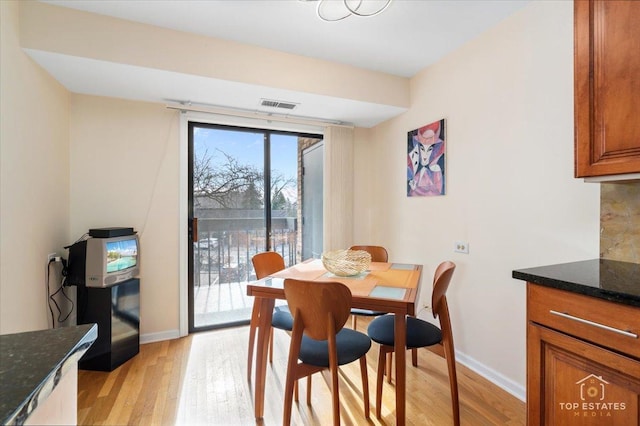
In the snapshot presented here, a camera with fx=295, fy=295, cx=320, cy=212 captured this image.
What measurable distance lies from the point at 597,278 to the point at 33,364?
1.72m

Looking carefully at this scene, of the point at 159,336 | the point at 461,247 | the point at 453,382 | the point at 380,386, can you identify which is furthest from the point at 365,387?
the point at 159,336

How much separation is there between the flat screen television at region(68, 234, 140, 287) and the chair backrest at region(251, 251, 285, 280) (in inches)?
43.7

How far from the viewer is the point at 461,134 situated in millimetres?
2414

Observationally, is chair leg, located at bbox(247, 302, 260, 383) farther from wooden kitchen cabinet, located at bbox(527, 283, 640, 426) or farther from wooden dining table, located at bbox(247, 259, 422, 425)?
wooden kitchen cabinet, located at bbox(527, 283, 640, 426)

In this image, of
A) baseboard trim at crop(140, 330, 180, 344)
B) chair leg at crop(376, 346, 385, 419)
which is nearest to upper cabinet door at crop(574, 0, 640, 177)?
chair leg at crop(376, 346, 385, 419)

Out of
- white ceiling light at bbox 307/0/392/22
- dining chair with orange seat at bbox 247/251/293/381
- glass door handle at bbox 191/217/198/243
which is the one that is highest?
white ceiling light at bbox 307/0/392/22

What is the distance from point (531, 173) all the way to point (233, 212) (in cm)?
266

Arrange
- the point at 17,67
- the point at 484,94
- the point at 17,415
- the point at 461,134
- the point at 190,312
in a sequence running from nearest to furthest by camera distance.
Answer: the point at 17,415 → the point at 17,67 → the point at 484,94 → the point at 461,134 → the point at 190,312

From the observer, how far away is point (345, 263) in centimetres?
192

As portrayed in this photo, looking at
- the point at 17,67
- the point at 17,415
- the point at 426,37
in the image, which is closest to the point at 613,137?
the point at 426,37

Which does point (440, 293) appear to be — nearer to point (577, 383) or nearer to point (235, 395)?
point (577, 383)

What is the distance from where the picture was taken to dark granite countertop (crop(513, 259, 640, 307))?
39.3 inches

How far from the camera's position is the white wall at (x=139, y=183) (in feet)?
8.48

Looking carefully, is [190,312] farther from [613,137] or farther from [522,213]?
[613,137]
